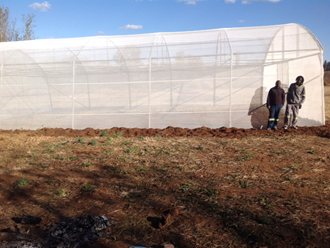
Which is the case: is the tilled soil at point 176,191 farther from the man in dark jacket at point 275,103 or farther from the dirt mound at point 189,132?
the man in dark jacket at point 275,103

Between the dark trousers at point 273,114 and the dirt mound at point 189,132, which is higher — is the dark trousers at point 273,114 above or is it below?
above

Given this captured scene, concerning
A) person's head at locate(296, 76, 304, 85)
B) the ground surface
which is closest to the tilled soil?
the ground surface

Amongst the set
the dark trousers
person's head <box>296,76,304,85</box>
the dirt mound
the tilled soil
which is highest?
person's head <box>296,76,304,85</box>

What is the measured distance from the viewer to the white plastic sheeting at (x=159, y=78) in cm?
1548

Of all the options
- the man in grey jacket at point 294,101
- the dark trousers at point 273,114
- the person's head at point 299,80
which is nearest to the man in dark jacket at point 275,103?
the dark trousers at point 273,114

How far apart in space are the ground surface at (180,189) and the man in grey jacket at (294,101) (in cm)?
264

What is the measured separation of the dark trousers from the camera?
14461 mm

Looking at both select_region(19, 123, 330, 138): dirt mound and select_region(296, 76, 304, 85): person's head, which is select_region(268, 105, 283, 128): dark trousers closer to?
select_region(19, 123, 330, 138): dirt mound

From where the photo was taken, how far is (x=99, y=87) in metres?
16.7

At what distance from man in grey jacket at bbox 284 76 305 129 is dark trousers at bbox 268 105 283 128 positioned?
0.32 m

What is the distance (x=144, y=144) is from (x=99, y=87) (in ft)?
19.3

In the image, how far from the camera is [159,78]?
1616 cm

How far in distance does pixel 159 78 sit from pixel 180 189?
960 cm

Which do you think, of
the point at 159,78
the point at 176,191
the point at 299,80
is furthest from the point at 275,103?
the point at 176,191
